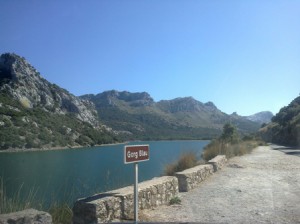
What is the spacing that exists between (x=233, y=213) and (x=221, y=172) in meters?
6.96

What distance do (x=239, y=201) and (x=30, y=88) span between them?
105 metres

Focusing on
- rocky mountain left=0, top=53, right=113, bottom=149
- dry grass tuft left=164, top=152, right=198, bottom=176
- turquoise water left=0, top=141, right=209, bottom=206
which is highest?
rocky mountain left=0, top=53, right=113, bottom=149

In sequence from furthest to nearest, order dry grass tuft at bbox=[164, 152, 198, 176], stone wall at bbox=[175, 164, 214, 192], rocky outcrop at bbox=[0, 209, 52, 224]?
dry grass tuft at bbox=[164, 152, 198, 176] → stone wall at bbox=[175, 164, 214, 192] → rocky outcrop at bbox=[0, 209, 52, 224]

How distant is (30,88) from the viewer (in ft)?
348

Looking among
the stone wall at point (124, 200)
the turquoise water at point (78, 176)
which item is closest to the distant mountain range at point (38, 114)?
the turquoise water at point (78, 176)

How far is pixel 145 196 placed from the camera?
7.61m

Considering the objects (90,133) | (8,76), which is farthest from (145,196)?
(90,133)

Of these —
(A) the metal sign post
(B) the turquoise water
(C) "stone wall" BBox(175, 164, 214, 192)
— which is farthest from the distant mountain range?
(A) the metal sign post

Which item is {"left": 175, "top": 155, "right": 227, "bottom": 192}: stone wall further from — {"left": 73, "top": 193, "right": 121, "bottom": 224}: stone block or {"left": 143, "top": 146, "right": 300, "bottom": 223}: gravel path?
{"left": 73, "top": 193, "right": 121, "bottom": 224}: stone block

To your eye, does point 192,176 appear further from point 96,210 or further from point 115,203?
point 96,210

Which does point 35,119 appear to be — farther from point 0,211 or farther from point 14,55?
point 0,211

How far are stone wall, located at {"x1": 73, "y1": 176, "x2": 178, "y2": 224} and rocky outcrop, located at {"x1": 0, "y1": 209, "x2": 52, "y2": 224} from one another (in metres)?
0.78

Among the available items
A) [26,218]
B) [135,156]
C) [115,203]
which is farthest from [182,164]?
[26,218]

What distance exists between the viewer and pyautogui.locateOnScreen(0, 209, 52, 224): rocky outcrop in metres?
5.07
